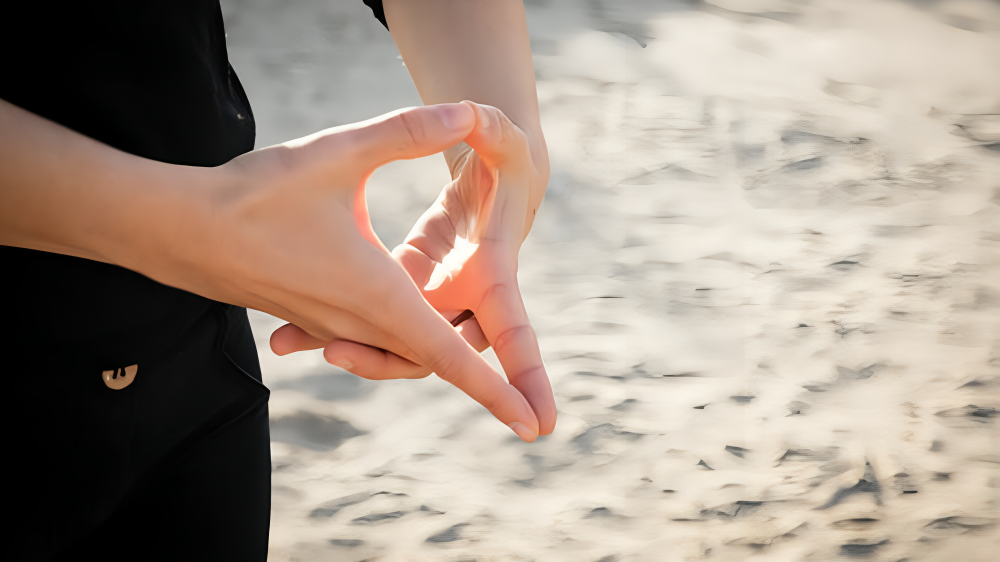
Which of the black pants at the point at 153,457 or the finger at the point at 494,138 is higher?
the finger at the point at 494,138

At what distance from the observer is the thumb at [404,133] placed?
1.55 feet

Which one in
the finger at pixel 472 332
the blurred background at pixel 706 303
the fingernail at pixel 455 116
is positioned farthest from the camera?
the blurred background at pixel 706 303

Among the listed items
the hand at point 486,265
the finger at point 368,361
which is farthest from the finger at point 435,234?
the finger at point 368,361

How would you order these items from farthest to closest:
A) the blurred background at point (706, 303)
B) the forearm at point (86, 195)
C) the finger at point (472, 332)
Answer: the blurred background at point (706, 303)
the finger at point (472, 332)
the forearm at point (86, 195)

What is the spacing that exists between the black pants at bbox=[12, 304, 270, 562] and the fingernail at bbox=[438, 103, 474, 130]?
0.25m

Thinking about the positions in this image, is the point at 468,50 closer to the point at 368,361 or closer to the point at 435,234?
the point at 435,234

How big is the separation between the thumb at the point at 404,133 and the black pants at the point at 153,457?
0.21m

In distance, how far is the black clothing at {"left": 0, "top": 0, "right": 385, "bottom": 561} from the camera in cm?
47

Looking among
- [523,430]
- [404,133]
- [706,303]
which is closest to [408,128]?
[404,133]

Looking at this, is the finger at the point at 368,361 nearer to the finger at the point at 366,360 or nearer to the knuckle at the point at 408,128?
the finger at the point at 366,360

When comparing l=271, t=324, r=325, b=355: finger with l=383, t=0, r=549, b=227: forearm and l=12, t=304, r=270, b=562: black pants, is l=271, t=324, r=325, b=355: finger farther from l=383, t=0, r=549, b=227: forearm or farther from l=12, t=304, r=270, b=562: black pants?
l=383, t=0, r=549, b=227: forearm

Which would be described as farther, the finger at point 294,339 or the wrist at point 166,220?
the finger at point 294,339

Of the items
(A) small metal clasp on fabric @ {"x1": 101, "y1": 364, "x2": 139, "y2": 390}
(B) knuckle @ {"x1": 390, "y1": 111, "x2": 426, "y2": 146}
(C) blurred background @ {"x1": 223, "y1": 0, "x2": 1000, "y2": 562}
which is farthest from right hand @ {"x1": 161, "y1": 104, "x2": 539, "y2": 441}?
(C) blurred background @ {"x1": 223, "y1": 0, "x2": 1000, "y2": 562}

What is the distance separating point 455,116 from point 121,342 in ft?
0.91
